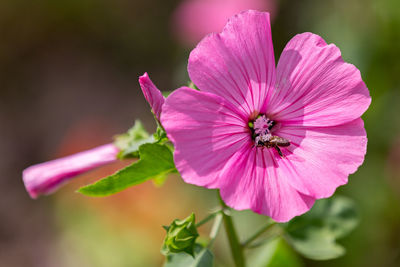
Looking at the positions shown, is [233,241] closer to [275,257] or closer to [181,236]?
[181,236]

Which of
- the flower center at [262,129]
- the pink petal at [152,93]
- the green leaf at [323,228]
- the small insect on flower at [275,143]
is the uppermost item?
the pink petal at [152,93]

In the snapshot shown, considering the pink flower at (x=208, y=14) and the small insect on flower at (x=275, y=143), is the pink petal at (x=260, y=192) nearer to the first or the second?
the small insect on flower at (x=275, y=143)

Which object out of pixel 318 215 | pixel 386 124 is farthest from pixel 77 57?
pixel 318 215

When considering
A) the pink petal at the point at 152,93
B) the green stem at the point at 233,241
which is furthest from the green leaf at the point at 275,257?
the pink petal at the point at 152,93

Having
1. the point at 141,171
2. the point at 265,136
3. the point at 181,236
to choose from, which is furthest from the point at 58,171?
the point at 265,136

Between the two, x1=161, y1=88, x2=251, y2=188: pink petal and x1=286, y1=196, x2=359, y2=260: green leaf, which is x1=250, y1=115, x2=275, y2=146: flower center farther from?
x1=286, y1=196, x2=359, y2=260: green leaf

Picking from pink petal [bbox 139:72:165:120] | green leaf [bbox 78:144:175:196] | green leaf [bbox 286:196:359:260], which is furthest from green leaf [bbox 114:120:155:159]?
green leaf [bbox 286:196:359:260]

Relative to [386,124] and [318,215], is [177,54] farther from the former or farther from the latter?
[318,215]
